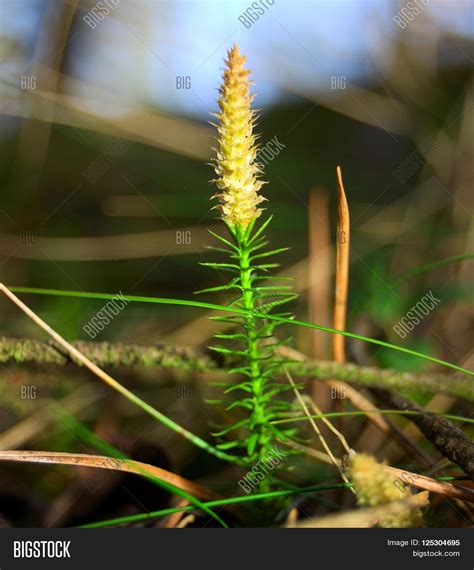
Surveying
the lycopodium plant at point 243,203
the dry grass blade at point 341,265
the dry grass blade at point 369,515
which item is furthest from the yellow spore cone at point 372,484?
the dry grass blade at point 341,265

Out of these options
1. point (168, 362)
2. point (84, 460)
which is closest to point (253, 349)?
point (168, 362)

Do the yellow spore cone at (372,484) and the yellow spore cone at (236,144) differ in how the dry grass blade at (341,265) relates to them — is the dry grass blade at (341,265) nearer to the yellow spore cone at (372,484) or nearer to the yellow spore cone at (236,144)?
the yellow spore cone at (236,144)

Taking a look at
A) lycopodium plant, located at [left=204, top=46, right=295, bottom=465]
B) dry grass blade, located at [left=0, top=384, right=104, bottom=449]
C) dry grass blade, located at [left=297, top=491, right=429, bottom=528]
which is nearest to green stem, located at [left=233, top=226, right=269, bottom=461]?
lycopodium plant, located at [left=204, top=46, right=295, bottom=465]

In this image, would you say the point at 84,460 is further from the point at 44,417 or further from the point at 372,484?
the point at 44,417

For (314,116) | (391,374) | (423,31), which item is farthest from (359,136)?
(391,374)

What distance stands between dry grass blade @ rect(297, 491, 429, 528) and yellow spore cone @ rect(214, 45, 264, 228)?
48cm

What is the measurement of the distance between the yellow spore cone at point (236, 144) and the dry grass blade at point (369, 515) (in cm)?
48

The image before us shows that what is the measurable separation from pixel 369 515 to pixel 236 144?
585 mm

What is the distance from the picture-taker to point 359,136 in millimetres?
3279

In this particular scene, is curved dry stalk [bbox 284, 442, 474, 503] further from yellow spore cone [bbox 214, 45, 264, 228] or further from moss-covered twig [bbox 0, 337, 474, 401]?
yellow spore cone [bbox 214, 45, 264, 228]

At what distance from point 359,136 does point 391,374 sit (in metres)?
2.52

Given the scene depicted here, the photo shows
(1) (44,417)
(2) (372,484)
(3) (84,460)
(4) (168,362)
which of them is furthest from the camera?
(1) (44,417)

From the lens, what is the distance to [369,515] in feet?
2.61

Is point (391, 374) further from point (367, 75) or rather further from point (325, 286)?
point (367, 75)
